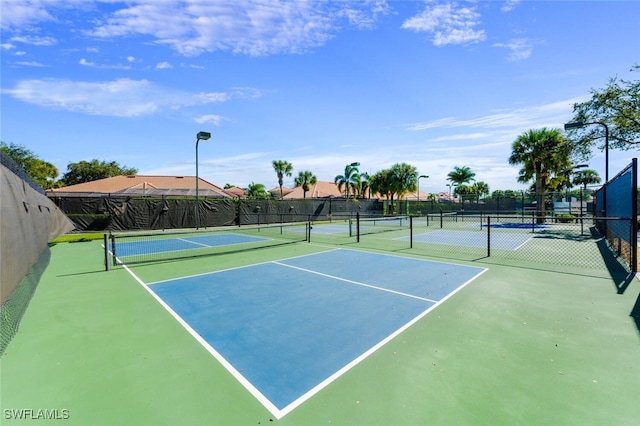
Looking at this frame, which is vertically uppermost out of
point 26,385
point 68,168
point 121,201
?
point 68,168

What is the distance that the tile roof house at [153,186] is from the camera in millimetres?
33406

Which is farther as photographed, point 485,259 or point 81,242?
point 81,242

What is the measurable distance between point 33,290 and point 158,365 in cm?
534

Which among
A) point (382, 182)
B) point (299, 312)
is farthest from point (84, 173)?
point (299, 312)

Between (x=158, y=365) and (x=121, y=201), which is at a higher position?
(x=121, y=201)

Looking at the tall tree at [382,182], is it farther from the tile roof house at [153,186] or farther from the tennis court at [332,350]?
the tennis court at [332,350]

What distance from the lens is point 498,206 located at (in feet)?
106

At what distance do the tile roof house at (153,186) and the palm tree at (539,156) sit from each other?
29965mm

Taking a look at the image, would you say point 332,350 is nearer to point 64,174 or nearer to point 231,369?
point 231,369

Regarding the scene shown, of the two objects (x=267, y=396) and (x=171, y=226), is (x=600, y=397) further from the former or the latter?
(x=171, y=226)

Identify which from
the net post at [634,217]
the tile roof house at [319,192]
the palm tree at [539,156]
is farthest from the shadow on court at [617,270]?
the tile roof house at [319,192]

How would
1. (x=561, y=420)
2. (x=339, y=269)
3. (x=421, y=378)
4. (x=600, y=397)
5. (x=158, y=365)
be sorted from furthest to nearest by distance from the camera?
(x=339, y=269)
(x=158, y=365)
(x=421, y=378)
(x=600, y=397)
(x=561, y=420)

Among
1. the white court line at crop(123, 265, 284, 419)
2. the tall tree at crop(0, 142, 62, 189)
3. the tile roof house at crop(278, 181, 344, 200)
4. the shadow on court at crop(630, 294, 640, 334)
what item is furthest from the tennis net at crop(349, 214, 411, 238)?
the tall tree at crop(0, 142, 62, 189)

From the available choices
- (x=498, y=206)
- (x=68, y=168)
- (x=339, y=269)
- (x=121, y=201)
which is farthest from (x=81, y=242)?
(x=68, y=168)
